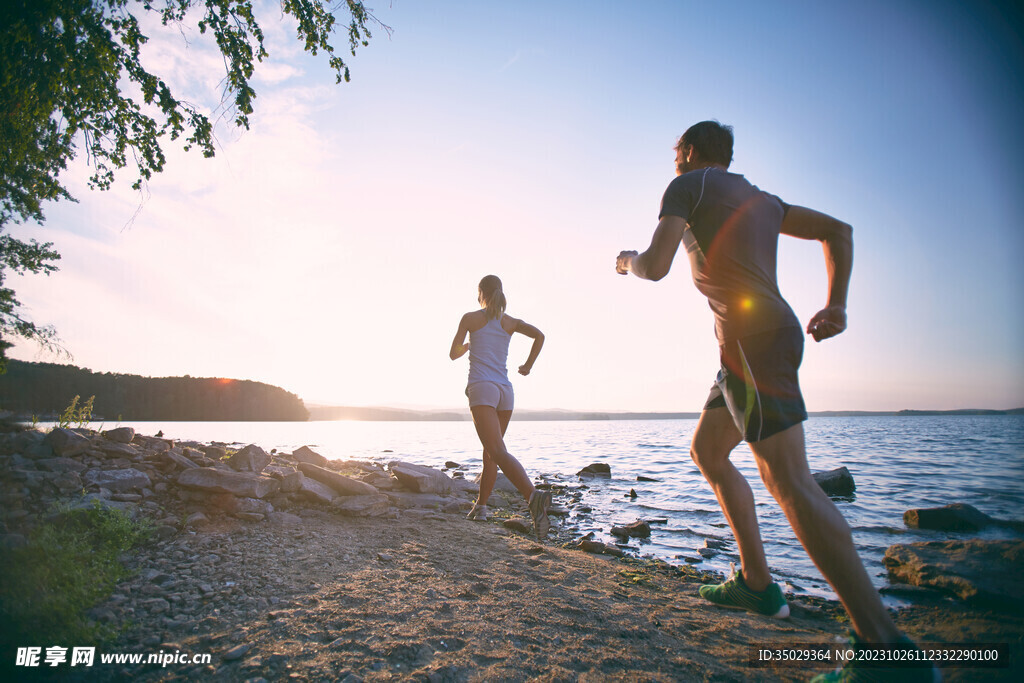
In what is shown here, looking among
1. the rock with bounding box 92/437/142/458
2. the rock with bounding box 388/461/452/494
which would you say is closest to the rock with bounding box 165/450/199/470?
the rock with bounding box 92/437/142/458

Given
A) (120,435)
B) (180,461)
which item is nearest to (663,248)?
(180,461)

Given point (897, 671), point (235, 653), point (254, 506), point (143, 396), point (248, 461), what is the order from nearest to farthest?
point (897, 671) → point (235, 653) → point (254, 506) → point (248, 461) → point (143, 396)

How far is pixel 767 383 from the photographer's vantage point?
1.89m

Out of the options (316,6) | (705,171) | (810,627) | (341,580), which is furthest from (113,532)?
(316,6)

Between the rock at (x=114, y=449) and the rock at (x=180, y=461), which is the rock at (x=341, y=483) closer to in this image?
the rock at (x=180, y=461)

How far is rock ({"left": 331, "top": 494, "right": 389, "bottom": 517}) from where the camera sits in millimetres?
4941

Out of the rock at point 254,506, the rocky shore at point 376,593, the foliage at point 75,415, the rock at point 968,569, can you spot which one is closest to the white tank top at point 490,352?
the rocky shore at point 376,593

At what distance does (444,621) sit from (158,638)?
1443mm

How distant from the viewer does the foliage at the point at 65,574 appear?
2037 mm

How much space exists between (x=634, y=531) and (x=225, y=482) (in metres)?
5.08

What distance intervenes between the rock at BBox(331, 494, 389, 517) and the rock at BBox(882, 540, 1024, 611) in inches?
214

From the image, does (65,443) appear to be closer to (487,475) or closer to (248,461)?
(248,461)

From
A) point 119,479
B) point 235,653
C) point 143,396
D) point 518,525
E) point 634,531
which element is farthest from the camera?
point 143,396

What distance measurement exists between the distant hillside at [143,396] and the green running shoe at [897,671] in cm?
3870
